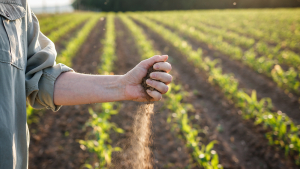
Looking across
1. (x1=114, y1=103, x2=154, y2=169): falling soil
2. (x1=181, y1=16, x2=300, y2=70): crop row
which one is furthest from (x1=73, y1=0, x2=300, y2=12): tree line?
(x1=114, y1=103, x2=154, y2=169): falling soil

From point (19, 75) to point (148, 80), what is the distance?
2.33 feet

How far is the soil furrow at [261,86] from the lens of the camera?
13.3ft

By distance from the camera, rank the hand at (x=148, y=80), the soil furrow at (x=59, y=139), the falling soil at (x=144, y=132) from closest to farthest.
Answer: the hand at (x=148, y=80) < the falling soil at (x=144, y=132) < the soil furrow at (x=59, y=139)

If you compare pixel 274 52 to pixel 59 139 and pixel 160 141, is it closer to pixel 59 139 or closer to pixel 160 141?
pixel 160 141

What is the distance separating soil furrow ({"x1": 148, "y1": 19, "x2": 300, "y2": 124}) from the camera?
13.3ft

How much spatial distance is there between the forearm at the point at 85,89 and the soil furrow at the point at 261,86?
3932 mm

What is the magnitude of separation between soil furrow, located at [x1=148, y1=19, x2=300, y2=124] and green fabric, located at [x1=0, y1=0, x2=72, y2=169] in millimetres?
4335

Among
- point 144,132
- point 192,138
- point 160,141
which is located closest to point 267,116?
point 192,138

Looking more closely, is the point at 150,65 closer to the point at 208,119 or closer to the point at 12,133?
the point at 12,133

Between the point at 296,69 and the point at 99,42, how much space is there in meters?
8.49

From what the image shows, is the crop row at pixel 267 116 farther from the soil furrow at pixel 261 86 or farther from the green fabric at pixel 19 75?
the green fabric at pixel 19 75

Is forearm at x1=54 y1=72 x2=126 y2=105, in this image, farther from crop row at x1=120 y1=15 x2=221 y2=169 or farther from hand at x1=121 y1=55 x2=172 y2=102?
crop row at x1=120 y1=15 x2=221 y2=169

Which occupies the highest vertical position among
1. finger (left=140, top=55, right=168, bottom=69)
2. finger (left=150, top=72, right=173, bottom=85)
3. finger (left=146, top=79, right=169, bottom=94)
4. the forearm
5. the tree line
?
finger (left=140, top=55, right=168, bottom=69)

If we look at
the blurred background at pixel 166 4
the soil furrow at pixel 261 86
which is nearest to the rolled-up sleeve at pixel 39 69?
the soil furrow at pixel 261 86
